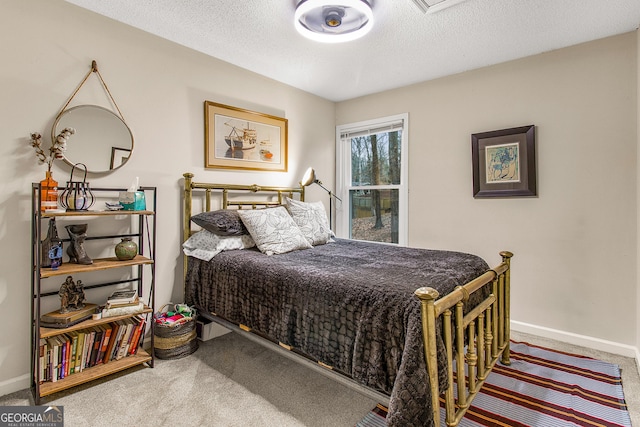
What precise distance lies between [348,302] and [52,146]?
2.05 m

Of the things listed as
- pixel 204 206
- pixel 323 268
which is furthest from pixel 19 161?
pixel 323 268

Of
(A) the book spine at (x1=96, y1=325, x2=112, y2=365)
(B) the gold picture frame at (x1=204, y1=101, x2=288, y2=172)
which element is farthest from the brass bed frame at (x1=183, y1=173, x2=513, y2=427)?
(A) the book spine at (x1=96, y1=325, x2=112, y2=365)

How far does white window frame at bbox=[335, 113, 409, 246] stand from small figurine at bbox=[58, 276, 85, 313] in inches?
110

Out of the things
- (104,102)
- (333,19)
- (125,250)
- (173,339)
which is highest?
(333,19)

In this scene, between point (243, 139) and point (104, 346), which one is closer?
point (104, 346)

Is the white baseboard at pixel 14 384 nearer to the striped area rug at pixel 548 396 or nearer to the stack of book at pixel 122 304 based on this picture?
the stack of book at pixel 122 304

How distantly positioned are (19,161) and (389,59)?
9.25 feet

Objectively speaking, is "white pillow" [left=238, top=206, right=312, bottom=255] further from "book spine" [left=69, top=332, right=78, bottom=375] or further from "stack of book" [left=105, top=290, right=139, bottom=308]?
"book spine" [left=69, top=332, right=78, bottom=375]

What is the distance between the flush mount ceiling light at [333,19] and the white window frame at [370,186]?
1510 mm

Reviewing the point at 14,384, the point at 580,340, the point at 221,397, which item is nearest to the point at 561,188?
the point at 580,340

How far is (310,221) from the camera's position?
10.1ft

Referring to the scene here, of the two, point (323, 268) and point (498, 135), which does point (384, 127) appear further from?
point (323, 268)

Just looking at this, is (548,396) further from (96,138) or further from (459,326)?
(96,138)

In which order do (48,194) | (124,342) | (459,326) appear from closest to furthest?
1. (459,326)
2. (48,194)
3. (124,342)
